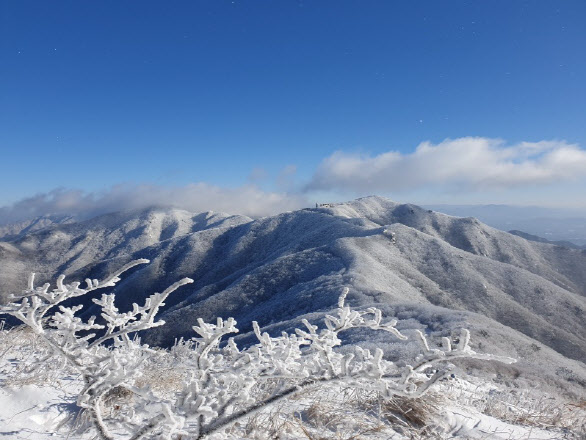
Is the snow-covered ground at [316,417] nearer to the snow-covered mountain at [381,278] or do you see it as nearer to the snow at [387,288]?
the snow at [387,288]

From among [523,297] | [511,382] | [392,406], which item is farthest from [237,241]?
[392,406]

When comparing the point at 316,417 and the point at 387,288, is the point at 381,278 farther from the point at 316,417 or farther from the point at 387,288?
the point at 316,417

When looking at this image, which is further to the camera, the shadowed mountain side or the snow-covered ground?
the shadowed mountain side

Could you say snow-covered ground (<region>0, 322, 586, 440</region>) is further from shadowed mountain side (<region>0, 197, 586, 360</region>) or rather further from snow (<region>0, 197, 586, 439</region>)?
shadowed mountain side (<region>0, 197, 586, 360</region>)

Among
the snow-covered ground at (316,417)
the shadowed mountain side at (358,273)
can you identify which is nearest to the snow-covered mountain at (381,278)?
the shadowed mountain side at (358,273)

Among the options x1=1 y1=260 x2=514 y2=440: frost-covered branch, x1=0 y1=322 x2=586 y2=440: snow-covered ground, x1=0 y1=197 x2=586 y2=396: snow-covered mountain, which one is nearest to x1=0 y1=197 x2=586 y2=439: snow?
x1=0 y1=322 x2=586 y2=440: snow-covered ground

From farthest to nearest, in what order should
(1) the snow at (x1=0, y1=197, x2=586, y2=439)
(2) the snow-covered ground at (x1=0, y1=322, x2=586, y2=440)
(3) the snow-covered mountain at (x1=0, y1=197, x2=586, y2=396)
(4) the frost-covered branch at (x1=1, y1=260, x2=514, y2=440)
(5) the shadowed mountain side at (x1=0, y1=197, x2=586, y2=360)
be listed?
(5) the shadowed mountain side at (x1=0, y1=197, x2=586, y2=360), (3) the snow-covered mountain at (x1=0, y1=197, x2=586, y2=396), (1) the snow at (x1=0, y1=197, x2=586, y2=439), (2) the snow-covered ground at (x1=0, y1=322, x2=586, y2=440), (4) the frost-covered branch at (x1=1, y1=260, x2=514, y2=440)

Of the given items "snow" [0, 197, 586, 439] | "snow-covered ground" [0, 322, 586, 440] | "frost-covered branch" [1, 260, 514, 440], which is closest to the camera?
"frost-covered branch" [1, 260, 514, 440]

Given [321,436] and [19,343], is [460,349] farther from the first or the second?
[19,343]

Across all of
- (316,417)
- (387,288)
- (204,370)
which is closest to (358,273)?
(387,288)
